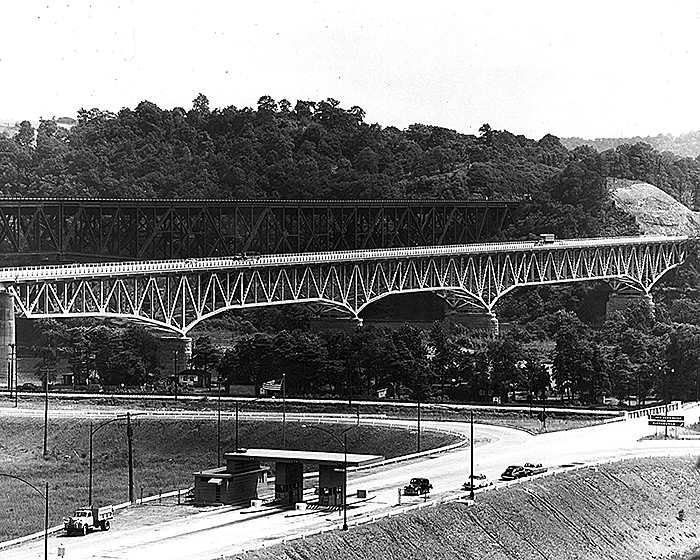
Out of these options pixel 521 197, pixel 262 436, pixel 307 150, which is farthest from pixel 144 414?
pixel 307 150

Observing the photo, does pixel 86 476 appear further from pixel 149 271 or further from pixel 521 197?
pixel 521 197

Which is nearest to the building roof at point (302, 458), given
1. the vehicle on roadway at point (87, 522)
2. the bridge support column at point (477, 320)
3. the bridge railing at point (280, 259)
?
the vehicle on roadway at point (87, 522)

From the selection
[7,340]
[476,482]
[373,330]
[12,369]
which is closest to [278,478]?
[476,482]

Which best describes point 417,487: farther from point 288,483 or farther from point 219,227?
point 219,227

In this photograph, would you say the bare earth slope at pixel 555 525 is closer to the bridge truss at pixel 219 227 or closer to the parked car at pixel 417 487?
the parked car at pixel 417 487

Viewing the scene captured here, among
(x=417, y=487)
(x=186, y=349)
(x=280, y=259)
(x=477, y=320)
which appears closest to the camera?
(x=417, y=487)

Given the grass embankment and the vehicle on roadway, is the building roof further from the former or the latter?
the grass embankment

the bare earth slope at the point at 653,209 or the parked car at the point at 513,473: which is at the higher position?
the bare earth slope at the point at 653,209
